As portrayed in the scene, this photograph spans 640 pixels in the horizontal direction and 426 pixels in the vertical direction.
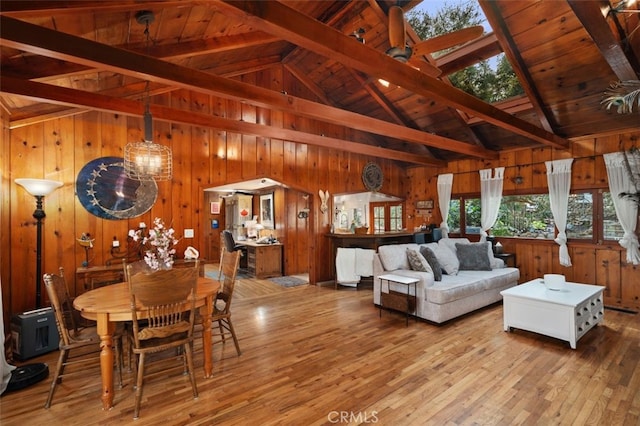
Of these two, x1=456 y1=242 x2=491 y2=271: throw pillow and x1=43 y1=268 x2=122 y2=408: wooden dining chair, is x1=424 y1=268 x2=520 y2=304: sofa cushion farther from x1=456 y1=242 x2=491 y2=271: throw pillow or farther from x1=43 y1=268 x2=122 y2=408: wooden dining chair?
x1=43 y1=268 x2=122 y2=408: wooden dining chair

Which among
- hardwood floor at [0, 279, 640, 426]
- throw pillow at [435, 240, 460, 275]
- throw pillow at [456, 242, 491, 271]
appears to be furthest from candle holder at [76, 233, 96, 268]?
throw pillow at [456, 242, 491, 271]

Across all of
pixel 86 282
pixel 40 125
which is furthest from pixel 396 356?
pixel 40 125

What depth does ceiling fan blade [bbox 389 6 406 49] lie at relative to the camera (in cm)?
252

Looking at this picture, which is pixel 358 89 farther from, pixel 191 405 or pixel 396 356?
pixel 191 405

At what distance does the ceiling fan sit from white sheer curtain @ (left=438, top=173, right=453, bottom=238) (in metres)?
4.54

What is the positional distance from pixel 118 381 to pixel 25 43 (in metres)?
2.70

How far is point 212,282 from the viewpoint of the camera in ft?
10.1

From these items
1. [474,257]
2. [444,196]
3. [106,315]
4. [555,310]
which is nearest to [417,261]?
[474,257]

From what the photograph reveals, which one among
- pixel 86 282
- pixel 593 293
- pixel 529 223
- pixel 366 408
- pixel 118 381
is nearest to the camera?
pixel 366 408

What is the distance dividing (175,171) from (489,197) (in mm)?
5867

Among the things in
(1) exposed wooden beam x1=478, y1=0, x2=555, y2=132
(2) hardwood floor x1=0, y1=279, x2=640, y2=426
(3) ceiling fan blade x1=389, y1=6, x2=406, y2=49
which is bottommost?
(2) hardwood floor x1=0, y1=279, x2=640, y2=426

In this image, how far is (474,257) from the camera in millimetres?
4988

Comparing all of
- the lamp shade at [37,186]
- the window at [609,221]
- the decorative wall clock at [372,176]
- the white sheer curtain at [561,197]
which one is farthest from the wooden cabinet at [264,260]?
the window at [609,221]

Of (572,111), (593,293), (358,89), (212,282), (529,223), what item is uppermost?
(358,89)
